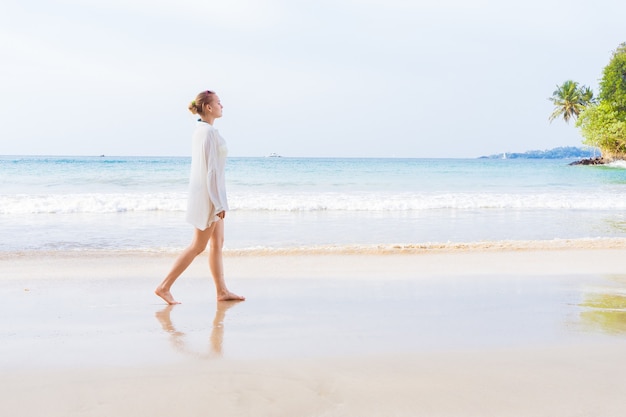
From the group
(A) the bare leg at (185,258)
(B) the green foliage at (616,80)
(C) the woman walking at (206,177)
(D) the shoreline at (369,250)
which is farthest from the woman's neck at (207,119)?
(B) the green foliage at (616,80)

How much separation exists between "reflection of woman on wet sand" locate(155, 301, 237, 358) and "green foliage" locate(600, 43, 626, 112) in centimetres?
5932

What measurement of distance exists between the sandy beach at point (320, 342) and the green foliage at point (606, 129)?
57.4 metres

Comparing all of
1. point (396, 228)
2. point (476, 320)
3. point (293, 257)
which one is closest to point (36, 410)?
point (476, 320)

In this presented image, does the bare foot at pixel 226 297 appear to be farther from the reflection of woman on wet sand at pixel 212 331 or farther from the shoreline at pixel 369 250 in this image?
the shoreline at pixel 369 250

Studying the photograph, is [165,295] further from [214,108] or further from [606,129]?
[606,129]

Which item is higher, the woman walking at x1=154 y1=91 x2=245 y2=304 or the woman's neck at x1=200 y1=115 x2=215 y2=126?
the woman's neck at x1=200 y1=115 x2=215 y2=126

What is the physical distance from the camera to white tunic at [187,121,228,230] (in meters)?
5.14

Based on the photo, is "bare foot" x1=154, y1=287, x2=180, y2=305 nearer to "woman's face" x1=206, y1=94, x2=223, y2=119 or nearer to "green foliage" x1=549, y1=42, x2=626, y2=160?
"woman's face" x1=206, y1=94, x2=223, y2=119

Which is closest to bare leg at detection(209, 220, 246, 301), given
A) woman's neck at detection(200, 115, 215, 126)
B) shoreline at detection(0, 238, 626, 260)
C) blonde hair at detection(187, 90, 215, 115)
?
woman's neck at detection(200, 115, 215, 126)

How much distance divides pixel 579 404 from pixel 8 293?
194 inches

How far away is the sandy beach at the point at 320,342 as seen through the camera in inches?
122

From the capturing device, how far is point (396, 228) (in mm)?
12633

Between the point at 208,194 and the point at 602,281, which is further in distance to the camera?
the point at 602,281

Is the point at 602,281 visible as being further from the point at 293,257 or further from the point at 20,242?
the point at 20,242
